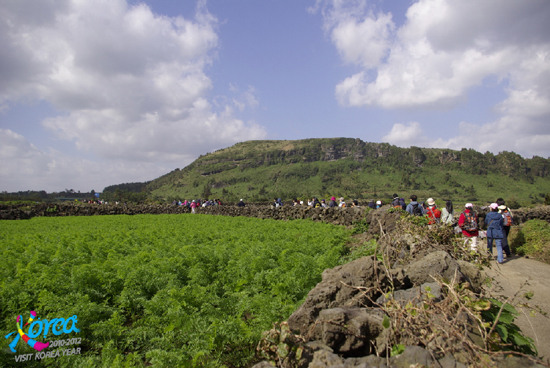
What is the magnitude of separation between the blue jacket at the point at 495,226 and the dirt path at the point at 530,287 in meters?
1.00

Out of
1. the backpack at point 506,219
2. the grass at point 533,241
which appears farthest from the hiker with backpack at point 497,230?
the grass at point 533,241

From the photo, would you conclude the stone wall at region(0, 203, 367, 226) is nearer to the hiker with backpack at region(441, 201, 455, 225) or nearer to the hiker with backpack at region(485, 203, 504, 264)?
the hiker with backpack at region(441, 201, 455, 225)

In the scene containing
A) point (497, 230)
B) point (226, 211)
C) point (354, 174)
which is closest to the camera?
point (497, 230)

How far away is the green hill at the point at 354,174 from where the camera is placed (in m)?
98.9

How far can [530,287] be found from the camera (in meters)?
7.54

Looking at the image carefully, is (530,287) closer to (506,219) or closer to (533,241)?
(506,219)

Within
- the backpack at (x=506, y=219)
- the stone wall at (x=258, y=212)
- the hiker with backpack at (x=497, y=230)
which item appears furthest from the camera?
the stone wall at (x=258, y=212)

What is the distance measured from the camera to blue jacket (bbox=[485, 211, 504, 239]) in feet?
32.0

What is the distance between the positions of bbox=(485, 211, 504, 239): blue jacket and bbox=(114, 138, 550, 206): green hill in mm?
64470

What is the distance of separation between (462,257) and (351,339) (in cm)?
454

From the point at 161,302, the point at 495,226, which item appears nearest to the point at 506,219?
the point at 495,226

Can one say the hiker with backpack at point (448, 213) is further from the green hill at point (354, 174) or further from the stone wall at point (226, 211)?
the green hill at point (354, 174)

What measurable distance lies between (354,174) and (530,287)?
126705mm

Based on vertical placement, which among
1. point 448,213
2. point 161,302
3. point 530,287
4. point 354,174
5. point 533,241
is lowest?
point 530,287
